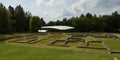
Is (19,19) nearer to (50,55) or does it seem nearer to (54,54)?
(54,54)

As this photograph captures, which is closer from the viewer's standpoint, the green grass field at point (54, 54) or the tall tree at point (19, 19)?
the green grass field at point (54, 54)

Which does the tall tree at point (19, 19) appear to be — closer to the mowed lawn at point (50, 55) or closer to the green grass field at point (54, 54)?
the green grass field at point (54, 54)

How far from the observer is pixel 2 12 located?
47.7m

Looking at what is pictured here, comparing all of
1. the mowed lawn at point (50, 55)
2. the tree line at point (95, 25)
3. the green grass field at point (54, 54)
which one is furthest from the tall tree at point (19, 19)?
the mowed lawn at point (50, 55)

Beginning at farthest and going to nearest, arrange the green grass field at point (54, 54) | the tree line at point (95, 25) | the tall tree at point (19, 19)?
the tree line at point (95, 25) < the tall tree at point (19, 19) < the green grass field at point (54, 54)

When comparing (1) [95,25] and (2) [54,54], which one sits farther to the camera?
(1) [95,25]

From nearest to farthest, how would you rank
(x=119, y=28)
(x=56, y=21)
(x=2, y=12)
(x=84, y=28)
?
(x=2, y=12) → (x=84, y=28) → (x=119, y=28) → (x=56, y=21)

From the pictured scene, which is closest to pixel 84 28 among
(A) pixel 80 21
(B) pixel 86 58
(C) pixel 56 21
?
(A) pixel 80 21

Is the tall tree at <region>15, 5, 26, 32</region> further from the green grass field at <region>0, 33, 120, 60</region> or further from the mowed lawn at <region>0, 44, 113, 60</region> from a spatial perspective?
the mowed lawn at <region>0, 44, 113, 60</region>

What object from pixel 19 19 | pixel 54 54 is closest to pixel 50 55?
pixel 54 54

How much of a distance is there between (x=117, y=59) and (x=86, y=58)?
2.61 metres

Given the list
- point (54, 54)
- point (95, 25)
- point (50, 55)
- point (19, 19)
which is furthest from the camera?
point (95, 25)

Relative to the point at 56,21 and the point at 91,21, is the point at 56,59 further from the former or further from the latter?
the point at 56,21

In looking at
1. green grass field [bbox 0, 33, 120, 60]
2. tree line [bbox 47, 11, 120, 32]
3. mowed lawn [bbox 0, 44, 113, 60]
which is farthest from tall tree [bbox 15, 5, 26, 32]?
mowed lawn [bbox 0, 44, 113, 60]
